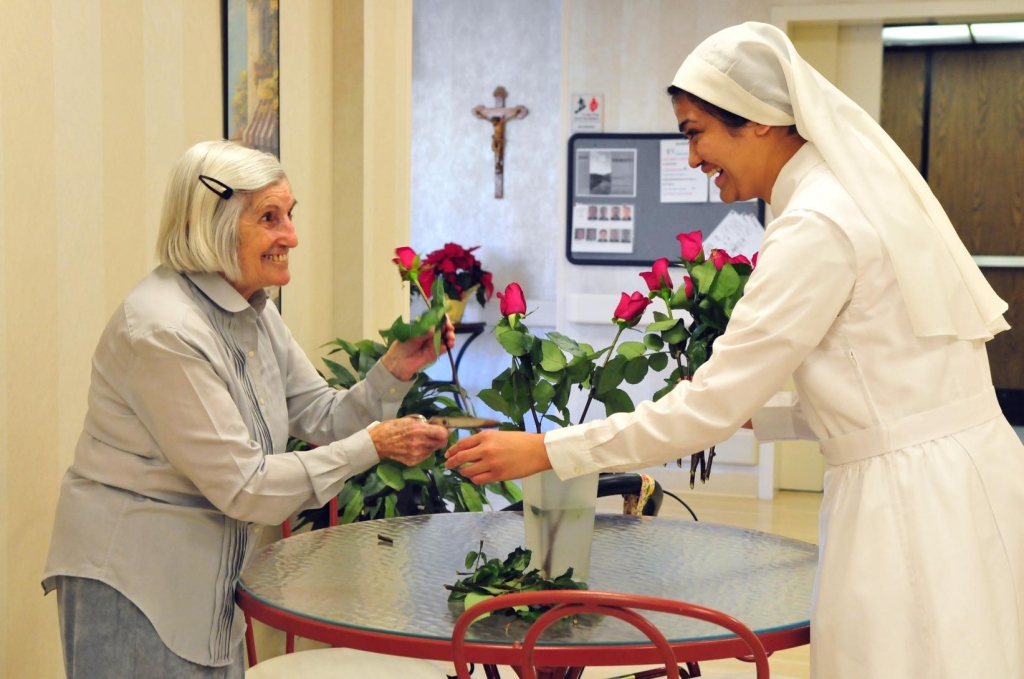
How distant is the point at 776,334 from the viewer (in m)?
1.60

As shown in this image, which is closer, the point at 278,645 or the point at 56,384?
the point at 56,384

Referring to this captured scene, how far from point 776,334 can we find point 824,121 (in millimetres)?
351

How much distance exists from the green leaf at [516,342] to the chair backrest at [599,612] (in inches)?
17.9

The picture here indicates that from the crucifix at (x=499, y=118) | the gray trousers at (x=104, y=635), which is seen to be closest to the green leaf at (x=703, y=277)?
the gray trousers at (x=104, y=635)

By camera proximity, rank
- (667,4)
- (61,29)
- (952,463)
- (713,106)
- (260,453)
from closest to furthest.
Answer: (952,463), (713,106), (260,453), (61,29), (667,4)

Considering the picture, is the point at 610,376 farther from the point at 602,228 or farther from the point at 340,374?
the point at 602,228

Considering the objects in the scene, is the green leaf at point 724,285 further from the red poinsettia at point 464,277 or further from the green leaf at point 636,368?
the red poinsettia at point 464,277

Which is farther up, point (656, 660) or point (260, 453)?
point (260, 453)

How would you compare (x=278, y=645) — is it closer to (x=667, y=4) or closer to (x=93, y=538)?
(x=93, y=538)

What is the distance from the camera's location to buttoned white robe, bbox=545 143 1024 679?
1566 mm

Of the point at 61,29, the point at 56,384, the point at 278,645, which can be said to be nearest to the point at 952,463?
the point at 56,384

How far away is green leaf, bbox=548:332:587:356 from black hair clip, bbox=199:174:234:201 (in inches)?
26.8

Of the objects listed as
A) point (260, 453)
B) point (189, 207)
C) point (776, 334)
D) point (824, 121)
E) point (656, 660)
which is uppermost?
point (824, 121)

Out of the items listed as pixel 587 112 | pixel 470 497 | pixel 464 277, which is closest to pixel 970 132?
pixel 587 112
